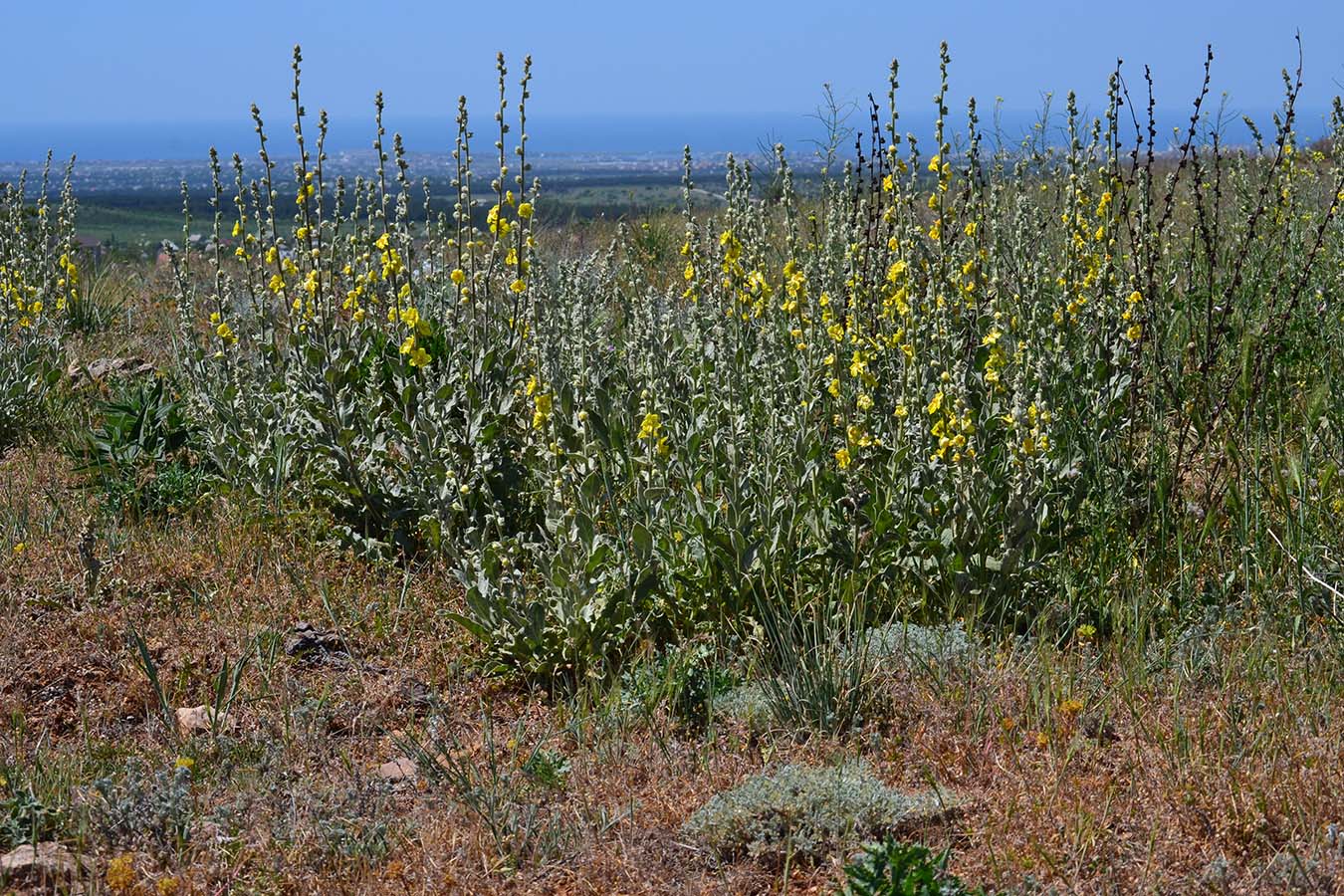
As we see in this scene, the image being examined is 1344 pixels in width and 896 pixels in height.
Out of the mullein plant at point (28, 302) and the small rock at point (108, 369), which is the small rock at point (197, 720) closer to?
the mullein plant at point (28, 302)

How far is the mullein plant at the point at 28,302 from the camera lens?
19.3ft

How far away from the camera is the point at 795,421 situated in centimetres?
397

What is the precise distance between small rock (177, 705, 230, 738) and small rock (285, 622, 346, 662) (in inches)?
15.3

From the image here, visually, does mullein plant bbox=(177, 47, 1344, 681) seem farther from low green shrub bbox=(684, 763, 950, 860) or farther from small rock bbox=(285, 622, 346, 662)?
low green shrub bbox=(684, 763, 950, 860)

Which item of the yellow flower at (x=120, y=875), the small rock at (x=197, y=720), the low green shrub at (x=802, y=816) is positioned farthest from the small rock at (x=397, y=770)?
the low green shrub at (x=802, y=816)

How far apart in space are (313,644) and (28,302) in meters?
4.00

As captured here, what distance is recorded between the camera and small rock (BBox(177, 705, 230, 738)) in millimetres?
3307

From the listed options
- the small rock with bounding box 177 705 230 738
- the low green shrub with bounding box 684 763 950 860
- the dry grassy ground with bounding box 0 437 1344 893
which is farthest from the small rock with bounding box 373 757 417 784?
the low green shrub with bounding box 684 763 950 860

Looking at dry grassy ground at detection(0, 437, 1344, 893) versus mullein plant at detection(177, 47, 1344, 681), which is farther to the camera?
mullein plant at detection(177, 47, 1344, 681)

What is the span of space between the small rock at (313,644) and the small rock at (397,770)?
700 mm

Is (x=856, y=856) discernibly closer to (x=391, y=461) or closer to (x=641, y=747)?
(x=641, y=747)

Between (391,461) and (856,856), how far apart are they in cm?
261

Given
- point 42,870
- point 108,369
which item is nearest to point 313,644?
point 42,870

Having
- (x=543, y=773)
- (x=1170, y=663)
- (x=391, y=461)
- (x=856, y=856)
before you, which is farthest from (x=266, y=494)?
(x=1170, y=663)
